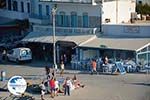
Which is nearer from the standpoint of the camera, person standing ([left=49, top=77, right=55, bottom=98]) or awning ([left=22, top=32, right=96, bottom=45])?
person standing ([left=49, top=77, right=55, bottom=98])

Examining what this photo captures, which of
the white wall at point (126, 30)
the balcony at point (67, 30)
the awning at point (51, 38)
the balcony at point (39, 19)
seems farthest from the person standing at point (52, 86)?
the balcony at point (39, 19)

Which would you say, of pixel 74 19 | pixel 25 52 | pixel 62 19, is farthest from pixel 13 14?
pixel 74 19

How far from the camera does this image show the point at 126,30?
51.6m

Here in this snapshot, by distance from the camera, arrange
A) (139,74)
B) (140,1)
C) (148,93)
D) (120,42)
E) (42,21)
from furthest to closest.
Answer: (140,1) < (42,21) < (120,42) < (139,74) < (148,93)

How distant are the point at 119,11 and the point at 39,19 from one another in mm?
7907

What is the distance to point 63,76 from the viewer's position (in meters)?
47.2

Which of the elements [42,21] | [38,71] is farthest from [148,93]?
[42,21]

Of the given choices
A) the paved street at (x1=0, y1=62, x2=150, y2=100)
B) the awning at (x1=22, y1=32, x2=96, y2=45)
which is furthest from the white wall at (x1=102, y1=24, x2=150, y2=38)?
the paved street at (x1=0, y1=62, x2=150, y2=100)

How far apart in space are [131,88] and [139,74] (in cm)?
Result: 487

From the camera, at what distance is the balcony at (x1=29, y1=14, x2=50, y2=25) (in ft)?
190

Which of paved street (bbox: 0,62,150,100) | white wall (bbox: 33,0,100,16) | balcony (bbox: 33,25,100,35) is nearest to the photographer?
paved street (bbox: 0,62,150,100)

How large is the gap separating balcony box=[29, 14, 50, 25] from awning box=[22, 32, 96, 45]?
1453 mm

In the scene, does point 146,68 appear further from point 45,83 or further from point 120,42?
point 45,83

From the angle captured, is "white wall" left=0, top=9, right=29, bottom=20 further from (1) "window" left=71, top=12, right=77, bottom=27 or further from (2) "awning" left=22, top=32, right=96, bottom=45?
(1) "window" left=71, top=12, right=77, bottom=27
